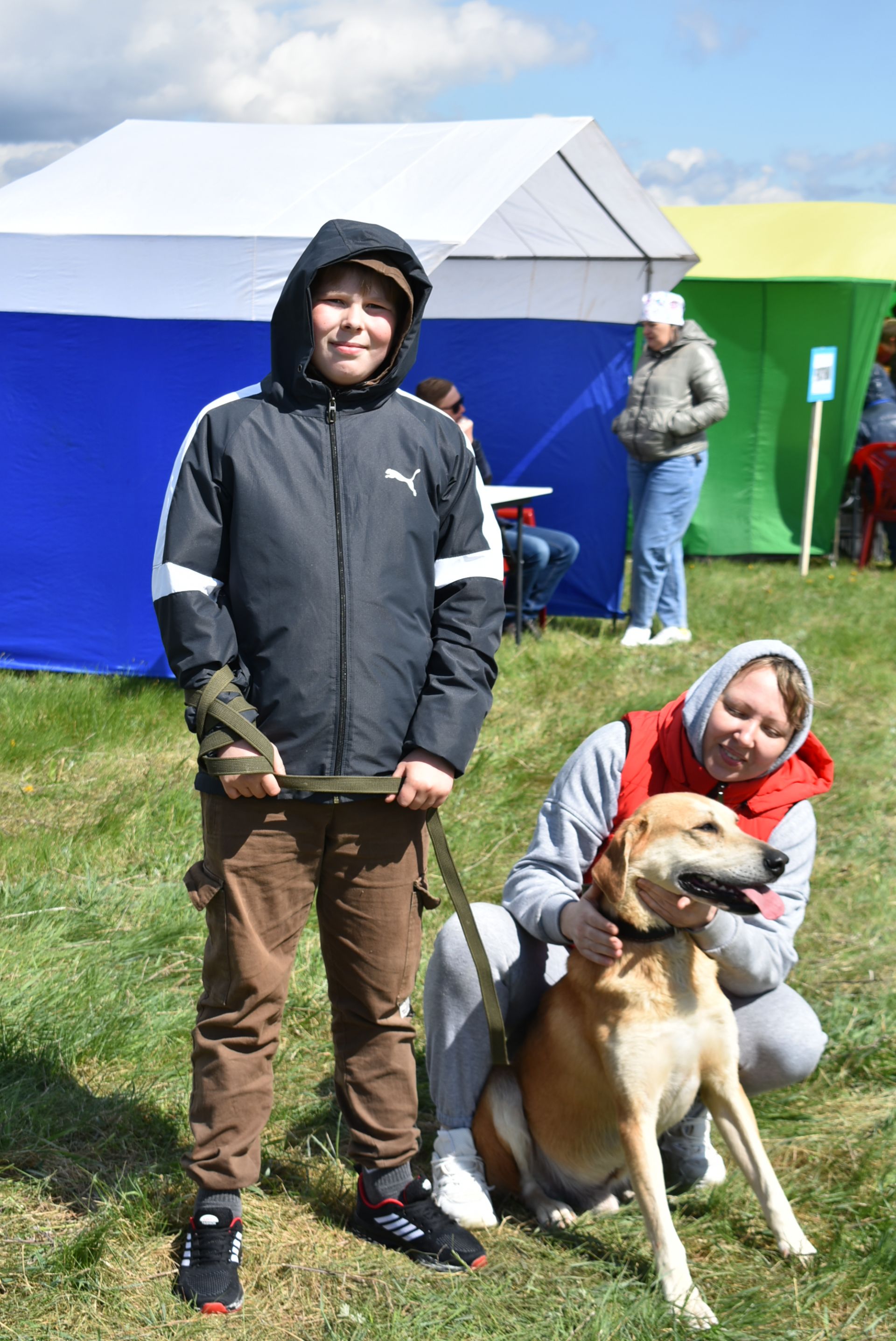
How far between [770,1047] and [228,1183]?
1.20m

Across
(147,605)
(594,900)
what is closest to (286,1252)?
(594,900)

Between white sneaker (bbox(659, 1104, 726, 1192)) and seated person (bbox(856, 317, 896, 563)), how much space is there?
850 cm

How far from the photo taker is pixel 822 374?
9586mm

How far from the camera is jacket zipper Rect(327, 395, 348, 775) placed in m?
2.11

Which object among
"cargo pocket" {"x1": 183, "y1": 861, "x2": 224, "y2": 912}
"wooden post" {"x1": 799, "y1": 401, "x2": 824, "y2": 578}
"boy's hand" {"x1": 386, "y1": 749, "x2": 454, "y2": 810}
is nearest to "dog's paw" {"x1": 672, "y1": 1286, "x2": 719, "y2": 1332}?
"boy's hand" {"x1": 386, "y1": 749, "x2": 454, "y2": 810}

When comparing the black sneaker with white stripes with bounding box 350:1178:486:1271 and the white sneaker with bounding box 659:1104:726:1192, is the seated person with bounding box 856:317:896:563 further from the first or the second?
the black sneaker with white stripes with bounding box 350:1178:486:1271

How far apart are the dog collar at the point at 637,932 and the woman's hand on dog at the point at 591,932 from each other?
1cm

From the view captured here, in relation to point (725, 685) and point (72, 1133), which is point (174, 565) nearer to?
point (725, 685)

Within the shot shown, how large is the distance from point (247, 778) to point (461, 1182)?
3.46ft

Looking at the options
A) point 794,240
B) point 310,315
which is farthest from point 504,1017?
point 794,240

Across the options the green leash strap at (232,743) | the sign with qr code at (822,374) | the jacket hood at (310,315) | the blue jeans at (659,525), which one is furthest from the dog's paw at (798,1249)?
the sign with qr code at (822,374)

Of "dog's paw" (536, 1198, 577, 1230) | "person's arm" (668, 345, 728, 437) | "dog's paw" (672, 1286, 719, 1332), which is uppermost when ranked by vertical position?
"person's arm" (668, 345, 728, 437)

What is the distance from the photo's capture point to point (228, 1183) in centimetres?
222

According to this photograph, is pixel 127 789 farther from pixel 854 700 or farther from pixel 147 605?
pixel 854 700
